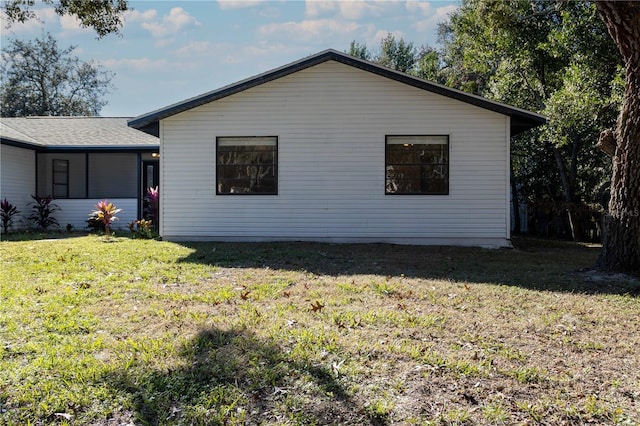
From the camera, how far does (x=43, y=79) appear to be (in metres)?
31.6

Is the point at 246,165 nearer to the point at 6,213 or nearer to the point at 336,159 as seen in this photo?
the point at 336,159

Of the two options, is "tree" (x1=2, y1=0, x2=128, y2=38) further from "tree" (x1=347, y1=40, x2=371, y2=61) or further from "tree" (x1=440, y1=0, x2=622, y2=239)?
"tree" (x1=347, y1=40, x2=371, y2=61)

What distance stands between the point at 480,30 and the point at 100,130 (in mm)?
13057

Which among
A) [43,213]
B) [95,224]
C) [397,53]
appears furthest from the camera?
[397,53]

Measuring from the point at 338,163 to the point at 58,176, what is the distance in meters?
11.5

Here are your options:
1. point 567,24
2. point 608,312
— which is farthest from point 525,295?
point 567,24

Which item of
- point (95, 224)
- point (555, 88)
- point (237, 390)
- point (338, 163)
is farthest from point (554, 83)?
point (95, 224)

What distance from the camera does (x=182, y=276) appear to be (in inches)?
254

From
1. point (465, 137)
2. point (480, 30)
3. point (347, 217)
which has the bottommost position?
point (347, 217)

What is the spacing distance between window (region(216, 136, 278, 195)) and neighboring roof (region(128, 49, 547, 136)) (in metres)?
1.03

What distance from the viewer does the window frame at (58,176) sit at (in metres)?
15.8

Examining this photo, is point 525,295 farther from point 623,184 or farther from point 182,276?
point 182,276

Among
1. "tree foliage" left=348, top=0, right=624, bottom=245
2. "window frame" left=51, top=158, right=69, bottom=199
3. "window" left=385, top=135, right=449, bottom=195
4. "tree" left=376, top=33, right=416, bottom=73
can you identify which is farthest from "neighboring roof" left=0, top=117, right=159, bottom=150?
"tree" left=376, top=33, right=416, bottom=73

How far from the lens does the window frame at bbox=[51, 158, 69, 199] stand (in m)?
15.8
